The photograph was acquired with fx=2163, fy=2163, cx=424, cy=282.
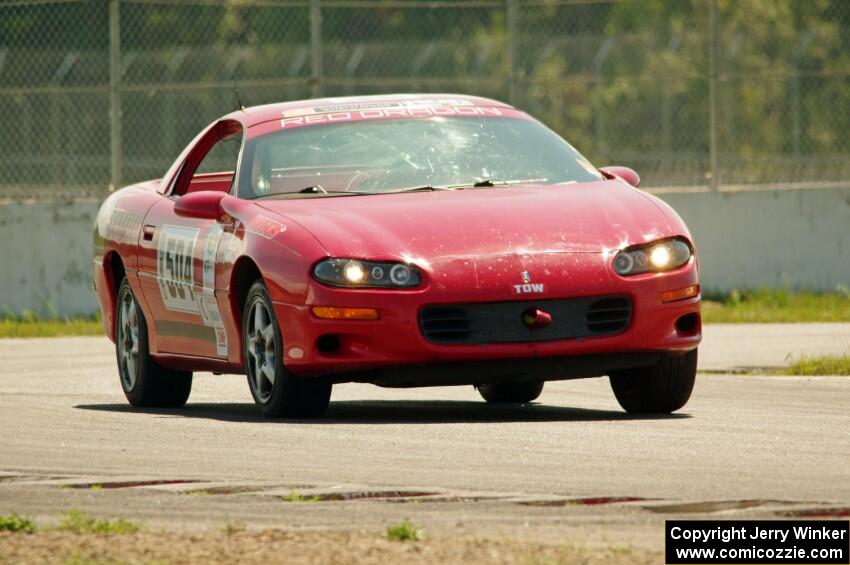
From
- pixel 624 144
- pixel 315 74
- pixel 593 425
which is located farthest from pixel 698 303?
pixel 624 144

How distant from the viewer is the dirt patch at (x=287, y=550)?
563cm

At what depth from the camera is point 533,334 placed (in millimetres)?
9078

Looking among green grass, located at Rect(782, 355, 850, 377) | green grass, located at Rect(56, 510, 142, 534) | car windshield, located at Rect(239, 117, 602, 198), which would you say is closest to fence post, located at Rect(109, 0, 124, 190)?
green grass, located at Rect(782, 355, 850, 377)

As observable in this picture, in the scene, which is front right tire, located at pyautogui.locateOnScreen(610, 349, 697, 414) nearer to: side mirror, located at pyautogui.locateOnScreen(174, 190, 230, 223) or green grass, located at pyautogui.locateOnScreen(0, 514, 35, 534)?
side mirror, located at pyautogui.locateOnScreen(174, 190, 230, 223)

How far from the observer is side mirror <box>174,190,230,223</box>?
1005cm

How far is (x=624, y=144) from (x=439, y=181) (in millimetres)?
12565

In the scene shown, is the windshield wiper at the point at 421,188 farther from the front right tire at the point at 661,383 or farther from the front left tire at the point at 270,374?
the front right tire at the point at 661,383

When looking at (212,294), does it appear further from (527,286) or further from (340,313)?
(527,286)

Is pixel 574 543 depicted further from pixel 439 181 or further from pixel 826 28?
pixel 826 28

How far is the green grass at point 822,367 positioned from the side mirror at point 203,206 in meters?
3.87

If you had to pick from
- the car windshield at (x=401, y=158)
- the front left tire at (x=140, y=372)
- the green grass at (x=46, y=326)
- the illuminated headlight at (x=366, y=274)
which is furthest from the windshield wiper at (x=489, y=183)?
the green grass at (x=46, y=326)

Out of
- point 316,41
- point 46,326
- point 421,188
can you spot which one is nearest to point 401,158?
point 421,188

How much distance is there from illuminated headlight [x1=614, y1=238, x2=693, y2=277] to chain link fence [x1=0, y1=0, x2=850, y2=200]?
9221 mm

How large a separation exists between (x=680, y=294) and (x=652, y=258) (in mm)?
216
